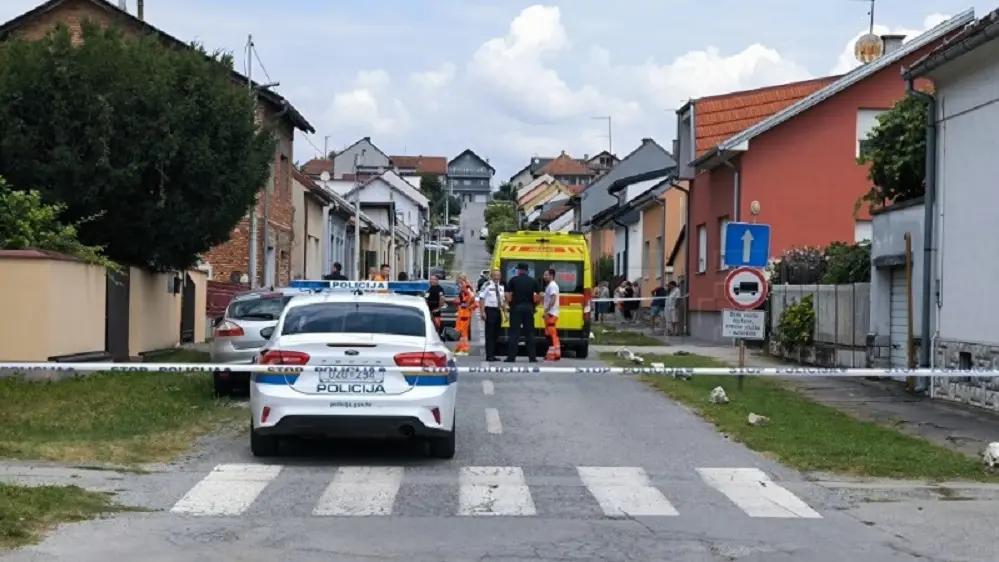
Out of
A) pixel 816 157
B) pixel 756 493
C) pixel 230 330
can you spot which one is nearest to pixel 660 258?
pixel 816 157

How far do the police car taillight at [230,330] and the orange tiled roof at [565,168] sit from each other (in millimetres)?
148139

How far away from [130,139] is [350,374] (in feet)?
37.9

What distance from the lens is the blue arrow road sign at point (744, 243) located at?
17.3 meters

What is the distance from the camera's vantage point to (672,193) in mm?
45125

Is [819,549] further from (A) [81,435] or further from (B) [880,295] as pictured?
(B) [880,295]

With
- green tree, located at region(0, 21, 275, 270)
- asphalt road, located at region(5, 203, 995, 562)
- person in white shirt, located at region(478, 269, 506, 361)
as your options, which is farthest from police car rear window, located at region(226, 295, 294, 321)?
person in white shirt, located at region(478, 269, 506, 361)

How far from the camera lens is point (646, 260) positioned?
51031 mm

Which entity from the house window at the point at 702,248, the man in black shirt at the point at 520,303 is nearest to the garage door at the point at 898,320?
the man in black shirt at the point at 520,303

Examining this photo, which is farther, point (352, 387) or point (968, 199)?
point (968, 199)

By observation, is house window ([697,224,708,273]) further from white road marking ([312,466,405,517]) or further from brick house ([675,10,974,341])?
white road marking ([312,466,405,517])

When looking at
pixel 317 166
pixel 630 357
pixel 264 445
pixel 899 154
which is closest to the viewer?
pixel 264 445

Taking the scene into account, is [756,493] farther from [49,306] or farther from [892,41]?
[892,41]

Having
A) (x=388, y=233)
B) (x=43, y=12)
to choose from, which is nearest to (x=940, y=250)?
(x=43, y=12)

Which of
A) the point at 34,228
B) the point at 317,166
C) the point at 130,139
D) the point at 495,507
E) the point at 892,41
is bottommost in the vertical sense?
the point at 495,507
